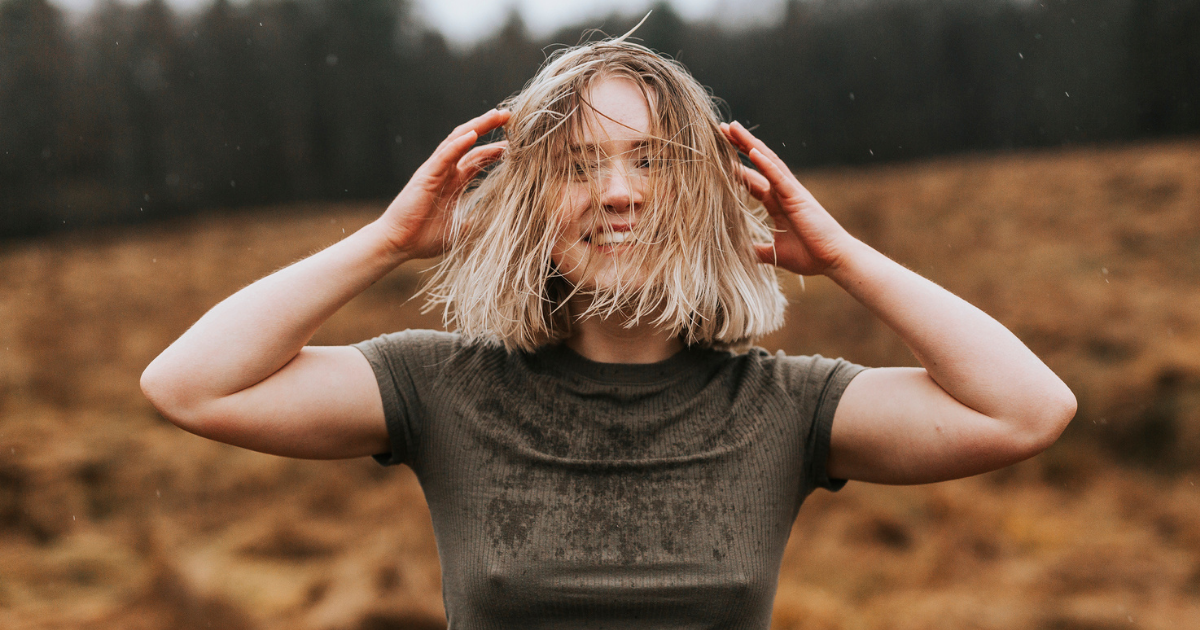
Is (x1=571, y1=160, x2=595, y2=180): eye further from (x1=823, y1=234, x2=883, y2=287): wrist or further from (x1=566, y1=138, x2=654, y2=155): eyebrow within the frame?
(x1=823, y1=234, x2=883, y2=287): wrist

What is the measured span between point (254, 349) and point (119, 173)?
925cm

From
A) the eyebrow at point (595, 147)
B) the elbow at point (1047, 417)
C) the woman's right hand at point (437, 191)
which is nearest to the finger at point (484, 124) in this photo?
the woman's right hand at point (437, 191)

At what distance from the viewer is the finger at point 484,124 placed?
1.17 metres

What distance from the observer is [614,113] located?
1.16 meters

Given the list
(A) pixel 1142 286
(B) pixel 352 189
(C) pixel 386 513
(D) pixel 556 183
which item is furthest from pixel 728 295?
(B) pixel 352 189

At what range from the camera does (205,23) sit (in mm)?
8922

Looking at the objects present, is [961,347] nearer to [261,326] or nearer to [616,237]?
[616,237]

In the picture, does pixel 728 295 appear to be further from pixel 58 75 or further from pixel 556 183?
pixel 58 75

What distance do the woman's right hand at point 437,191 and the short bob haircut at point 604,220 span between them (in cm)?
3

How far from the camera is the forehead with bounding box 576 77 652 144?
115cm

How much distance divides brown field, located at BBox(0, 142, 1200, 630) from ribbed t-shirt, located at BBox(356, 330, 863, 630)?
4.63m

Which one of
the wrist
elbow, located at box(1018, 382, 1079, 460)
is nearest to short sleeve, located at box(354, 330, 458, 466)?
the wrist

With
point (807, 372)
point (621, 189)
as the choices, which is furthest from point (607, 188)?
point (807, 372)

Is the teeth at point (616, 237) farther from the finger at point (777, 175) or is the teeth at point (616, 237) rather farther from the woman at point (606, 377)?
the finger at point (777, 175)
